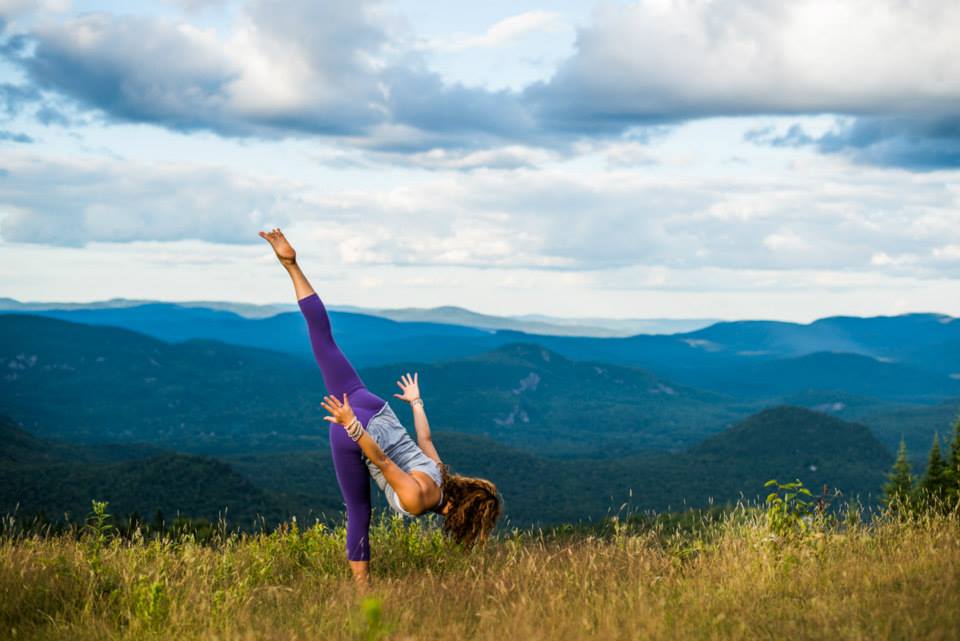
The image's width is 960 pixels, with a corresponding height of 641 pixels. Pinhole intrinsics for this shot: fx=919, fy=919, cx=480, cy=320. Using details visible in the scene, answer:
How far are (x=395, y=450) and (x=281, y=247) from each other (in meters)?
2.13

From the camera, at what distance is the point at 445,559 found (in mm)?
8906

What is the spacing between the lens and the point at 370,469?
312 inches

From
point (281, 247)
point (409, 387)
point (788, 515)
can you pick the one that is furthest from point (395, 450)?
point (788, 515)

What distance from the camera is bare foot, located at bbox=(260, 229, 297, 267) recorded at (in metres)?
8.33

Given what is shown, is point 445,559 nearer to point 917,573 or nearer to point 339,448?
point 339,448

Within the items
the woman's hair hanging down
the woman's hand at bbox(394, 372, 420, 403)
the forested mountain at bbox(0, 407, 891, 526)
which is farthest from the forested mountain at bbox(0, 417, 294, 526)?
the woman's hair hanging down

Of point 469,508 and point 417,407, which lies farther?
point 417,407

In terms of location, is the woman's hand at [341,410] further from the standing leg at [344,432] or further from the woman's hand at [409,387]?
the woman's hand at [409,387]

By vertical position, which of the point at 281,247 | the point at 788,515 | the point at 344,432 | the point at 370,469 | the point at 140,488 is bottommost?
the point at 140,488

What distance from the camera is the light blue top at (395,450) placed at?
775 cm

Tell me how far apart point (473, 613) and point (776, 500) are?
3351 mm

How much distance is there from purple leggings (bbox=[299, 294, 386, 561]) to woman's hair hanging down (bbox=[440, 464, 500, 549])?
0.73 meters

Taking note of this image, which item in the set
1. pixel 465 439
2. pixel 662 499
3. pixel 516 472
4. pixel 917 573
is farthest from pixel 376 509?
pixel 465 439

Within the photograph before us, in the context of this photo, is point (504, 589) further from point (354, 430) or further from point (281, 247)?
point (281, 247)
